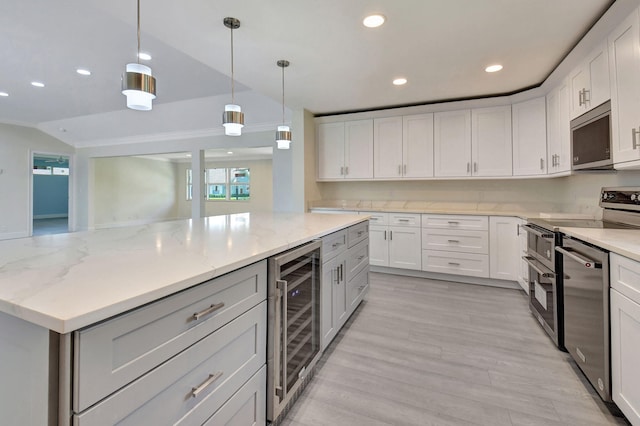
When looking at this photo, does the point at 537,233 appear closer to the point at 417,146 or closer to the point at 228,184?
the point at 417,146

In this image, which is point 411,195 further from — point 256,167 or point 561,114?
point 256,167

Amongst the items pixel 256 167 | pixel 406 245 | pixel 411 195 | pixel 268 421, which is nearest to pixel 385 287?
pixel 406 245

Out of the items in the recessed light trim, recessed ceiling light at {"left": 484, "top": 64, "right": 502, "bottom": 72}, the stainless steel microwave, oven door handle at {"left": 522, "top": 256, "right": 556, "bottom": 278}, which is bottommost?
oven door handle at {"left": 522, "top": 256, "right": 556, "bottom": 278}

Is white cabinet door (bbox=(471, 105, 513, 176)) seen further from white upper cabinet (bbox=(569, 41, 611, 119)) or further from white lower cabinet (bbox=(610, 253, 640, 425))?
white lower cabinet (bbox=(610, 253, 640, 425))

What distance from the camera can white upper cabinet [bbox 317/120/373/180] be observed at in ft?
14.8

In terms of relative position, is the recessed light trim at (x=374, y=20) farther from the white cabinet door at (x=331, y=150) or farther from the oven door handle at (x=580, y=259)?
the white cabinet door at (x=331, y=150)

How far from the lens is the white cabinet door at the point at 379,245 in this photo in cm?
411

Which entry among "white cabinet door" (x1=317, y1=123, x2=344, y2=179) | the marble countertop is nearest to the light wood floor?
the marble countertop

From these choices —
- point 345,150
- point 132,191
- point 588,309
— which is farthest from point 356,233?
point 132,191

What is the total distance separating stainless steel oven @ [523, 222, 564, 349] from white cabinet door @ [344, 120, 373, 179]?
2.34 metres

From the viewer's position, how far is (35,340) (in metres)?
0.66

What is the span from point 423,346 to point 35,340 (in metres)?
2.22

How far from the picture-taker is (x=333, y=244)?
2117 mm

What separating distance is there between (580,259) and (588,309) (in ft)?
0.96
